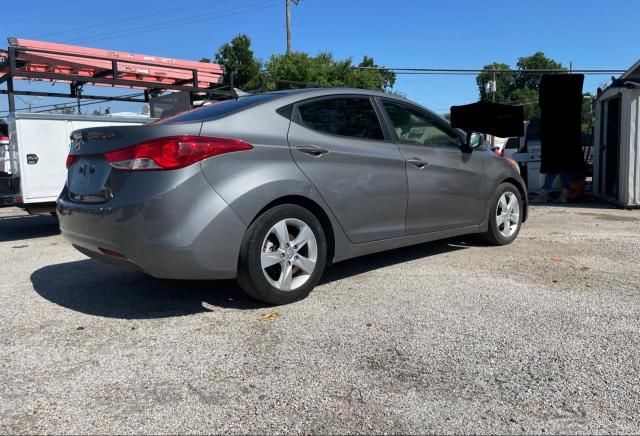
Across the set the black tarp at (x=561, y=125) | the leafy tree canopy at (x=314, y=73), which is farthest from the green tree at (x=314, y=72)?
the black tarp at (x=561, y=125)

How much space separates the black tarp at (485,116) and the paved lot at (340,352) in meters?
4.58

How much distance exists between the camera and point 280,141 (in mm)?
3945

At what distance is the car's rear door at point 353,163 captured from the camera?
13.6 ft

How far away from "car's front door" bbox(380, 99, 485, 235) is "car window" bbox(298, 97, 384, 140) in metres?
0.21

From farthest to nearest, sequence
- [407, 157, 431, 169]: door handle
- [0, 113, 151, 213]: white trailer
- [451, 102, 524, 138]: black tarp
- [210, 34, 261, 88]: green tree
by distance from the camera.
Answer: [210, 34, 261, 88]: green tree < [451, 102, 524, 138]: black tarp < [0, 113, 151, 213]: white trailer < [407, 157, 431, 169]: door handle

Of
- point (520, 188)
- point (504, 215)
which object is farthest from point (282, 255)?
point (520, 188)

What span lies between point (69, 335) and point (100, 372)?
Result: 72 cm

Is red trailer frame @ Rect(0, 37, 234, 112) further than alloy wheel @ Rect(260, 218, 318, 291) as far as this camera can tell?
Yes

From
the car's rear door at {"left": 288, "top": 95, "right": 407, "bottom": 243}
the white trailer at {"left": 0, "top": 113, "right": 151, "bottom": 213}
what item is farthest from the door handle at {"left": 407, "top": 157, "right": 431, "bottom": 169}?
the white trailer at {"left": 0, "top": 113, "right": 151, "bottom": 213}

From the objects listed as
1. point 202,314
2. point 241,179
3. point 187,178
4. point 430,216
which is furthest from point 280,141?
point 430,216

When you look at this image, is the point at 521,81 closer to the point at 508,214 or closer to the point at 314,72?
the point at 314,72

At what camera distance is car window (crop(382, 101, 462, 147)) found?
489 cm

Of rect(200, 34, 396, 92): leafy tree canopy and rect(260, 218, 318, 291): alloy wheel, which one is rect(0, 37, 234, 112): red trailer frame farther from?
rect(200, 34, 396, 92): leafy tree canopy

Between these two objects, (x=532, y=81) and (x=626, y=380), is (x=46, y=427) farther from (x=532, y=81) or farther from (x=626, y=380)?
(x=532, y=81)
